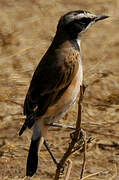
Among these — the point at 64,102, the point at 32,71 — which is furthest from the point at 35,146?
the point at 32,71

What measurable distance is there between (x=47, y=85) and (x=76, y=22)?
29.2 inches

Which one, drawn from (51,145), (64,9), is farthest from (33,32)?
(51,145)

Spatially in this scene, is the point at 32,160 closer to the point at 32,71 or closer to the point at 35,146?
the point at 35,146

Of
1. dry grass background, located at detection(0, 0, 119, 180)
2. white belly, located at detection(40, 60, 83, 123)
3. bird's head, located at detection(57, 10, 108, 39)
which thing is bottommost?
dry grass background, located at detection(0, 0, 119, 180)

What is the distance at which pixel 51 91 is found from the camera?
572 cm

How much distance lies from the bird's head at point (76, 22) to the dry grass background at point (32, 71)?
918 millimetres

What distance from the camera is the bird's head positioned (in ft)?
19.8

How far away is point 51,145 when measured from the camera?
795cm

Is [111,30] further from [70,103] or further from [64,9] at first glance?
[70,103]

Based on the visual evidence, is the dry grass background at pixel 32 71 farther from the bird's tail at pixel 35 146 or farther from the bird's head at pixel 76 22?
the bird's head at pixel 76 22

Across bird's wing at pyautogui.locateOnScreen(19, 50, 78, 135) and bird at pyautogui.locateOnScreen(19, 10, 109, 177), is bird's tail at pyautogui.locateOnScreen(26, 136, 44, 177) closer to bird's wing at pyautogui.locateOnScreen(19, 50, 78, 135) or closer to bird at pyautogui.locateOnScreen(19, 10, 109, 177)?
bird at pyautogui.locateOnScreen(19, 10, 109, 177)

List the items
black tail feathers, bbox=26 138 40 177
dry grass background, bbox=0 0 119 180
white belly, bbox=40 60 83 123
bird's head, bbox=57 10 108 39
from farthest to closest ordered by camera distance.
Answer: dry grass background, bbox=0 0 119 180 → bird's head, bbox=57 10 108 39 → white belly, bbox=40 60 83 123 → black tail feathers, bbox=26 138 40 177

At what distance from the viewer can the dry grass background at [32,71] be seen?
7660mm

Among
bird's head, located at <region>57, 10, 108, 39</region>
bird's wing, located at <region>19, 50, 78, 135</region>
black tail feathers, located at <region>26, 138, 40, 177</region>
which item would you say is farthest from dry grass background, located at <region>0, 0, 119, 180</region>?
bird's head, located at <region>57, 10, 108, 39</region>
